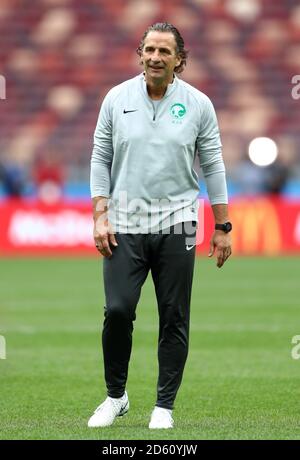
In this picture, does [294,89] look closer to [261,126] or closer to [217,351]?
[261,126]

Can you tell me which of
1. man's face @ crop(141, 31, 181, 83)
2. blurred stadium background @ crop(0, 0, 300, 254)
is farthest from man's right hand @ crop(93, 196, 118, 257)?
blurred stadium background @ crop(0, 0, 300, 254)

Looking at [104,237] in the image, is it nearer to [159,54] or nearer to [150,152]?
[150,152]

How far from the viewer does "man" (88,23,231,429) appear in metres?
6.49

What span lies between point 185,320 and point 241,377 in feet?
8.35

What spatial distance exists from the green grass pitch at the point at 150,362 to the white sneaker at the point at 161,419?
0.08 metres

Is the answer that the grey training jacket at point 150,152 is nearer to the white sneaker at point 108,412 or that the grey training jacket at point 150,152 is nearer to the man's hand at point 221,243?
the man's hand at point 221,243

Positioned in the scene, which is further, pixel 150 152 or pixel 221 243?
pixel 221 243

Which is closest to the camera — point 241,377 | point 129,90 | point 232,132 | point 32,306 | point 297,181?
point 129,90

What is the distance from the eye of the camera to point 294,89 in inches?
1186

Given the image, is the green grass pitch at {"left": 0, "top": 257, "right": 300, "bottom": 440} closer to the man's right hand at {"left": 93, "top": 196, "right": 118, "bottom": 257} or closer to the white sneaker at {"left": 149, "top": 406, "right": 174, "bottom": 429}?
the white sneaker at {"left": 149, "top": 406, "right": 174, "bottom": 429}

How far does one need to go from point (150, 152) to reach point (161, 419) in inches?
58.6

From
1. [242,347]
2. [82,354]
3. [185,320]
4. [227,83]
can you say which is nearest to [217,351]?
[242,347]

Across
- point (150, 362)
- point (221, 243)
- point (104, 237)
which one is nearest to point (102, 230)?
point (104, 237)

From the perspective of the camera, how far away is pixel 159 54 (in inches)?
253
